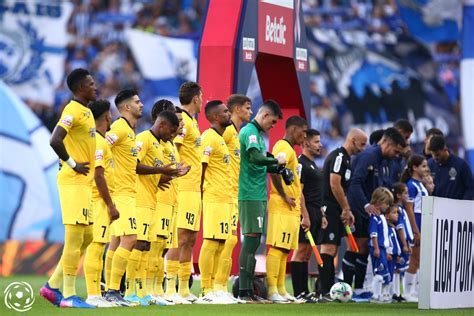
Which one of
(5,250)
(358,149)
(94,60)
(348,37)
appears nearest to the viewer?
(358,149)

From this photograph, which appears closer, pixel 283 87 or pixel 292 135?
pixel 292 135

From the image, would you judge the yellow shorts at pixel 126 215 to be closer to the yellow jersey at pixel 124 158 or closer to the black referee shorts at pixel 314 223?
the yellow jersey at pixel 124 158

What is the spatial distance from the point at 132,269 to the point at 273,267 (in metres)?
2.26

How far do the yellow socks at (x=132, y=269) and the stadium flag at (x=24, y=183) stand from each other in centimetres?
1064

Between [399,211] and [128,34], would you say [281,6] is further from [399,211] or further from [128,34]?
[128,34]

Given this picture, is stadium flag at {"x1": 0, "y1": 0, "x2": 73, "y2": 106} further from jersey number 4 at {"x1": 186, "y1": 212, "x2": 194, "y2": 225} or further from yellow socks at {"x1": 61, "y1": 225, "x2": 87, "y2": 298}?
yellow socks at {"x1": 61, "y1": 225, "x2": 87, "y2": 298}

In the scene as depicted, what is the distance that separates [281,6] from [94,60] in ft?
44.2

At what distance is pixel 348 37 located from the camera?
102 feet

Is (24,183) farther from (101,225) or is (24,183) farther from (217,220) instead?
(101,225)

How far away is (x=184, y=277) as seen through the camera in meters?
12.7

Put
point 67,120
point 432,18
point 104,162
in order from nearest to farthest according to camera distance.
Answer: point 67,120 → point 104,162 → point 432,18

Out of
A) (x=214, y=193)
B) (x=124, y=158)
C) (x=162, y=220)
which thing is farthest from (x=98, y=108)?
(x=214, y=193)

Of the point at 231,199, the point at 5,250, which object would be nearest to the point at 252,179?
the point at 231,199

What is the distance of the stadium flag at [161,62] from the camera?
27.7 meters
